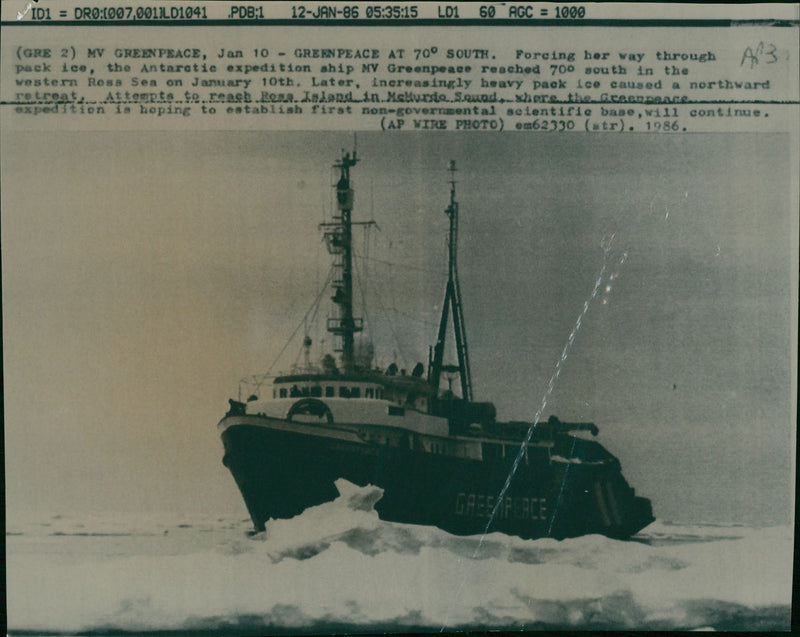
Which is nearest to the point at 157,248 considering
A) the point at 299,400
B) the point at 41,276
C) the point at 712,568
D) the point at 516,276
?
the point at 41,276

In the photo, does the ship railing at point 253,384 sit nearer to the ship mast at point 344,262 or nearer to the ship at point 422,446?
the ship at point 422,446

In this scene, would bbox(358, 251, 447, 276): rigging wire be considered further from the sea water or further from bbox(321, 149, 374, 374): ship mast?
the sea water

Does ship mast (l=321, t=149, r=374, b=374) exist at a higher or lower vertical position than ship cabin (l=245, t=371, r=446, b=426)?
higher

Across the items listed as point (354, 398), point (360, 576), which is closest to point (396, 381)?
point (354, 398)

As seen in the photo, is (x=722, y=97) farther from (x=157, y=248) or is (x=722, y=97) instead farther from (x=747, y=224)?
(x=157, y=248)

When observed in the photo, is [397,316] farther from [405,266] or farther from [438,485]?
[438,485]

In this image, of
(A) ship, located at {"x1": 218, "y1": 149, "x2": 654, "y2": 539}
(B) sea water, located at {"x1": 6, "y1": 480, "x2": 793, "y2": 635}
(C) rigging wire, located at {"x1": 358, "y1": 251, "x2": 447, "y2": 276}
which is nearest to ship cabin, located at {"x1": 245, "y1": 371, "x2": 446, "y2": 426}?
(A) ship, located at {"x1": 218, "y1": 149, "x2": 654, "y2": 539}
